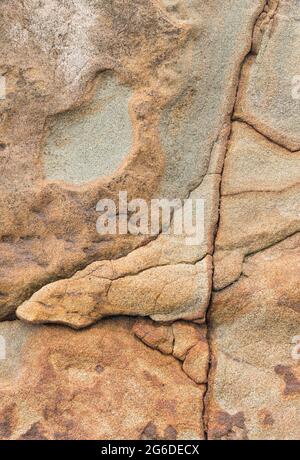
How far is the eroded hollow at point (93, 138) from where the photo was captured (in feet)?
7.73

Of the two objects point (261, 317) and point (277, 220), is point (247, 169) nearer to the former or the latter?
point (277, 220)

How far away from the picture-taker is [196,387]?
2193 mm

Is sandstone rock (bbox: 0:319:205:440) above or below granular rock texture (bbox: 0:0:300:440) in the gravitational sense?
below

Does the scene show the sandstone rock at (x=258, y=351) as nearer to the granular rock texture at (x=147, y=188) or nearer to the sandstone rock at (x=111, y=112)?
the granular rock texture at (x=147, y=188)

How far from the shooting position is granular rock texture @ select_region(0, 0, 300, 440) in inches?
88.0

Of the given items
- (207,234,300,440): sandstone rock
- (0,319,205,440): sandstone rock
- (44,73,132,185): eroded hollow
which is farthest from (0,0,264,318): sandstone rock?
(207,234,300,440): sandstone rock

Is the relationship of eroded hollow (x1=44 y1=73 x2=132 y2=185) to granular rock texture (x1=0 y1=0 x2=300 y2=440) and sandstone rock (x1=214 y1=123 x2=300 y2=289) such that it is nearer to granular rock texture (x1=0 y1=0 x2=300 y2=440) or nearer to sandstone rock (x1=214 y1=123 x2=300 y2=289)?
granular rock texture (x1=0 y1=0 x2=300 y2=440)

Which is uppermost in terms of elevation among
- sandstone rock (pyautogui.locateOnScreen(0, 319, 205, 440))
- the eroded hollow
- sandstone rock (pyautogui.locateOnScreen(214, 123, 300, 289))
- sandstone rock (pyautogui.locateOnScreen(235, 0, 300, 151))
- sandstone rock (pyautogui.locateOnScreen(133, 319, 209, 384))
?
sandstone rock (pyautogui.locateOnScreen(235, 0, 300, 151))

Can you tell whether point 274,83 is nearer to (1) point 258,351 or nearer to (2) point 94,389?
(1) point 258,351

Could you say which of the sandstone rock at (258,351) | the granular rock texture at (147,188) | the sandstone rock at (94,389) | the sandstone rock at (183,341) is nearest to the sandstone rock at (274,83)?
the granular rock texture at (147,188)

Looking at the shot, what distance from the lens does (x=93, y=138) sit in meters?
2.38

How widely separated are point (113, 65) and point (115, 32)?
12 cm

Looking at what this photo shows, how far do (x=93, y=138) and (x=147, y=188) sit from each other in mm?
257

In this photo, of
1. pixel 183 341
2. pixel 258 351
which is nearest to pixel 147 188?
pixel 183 341
